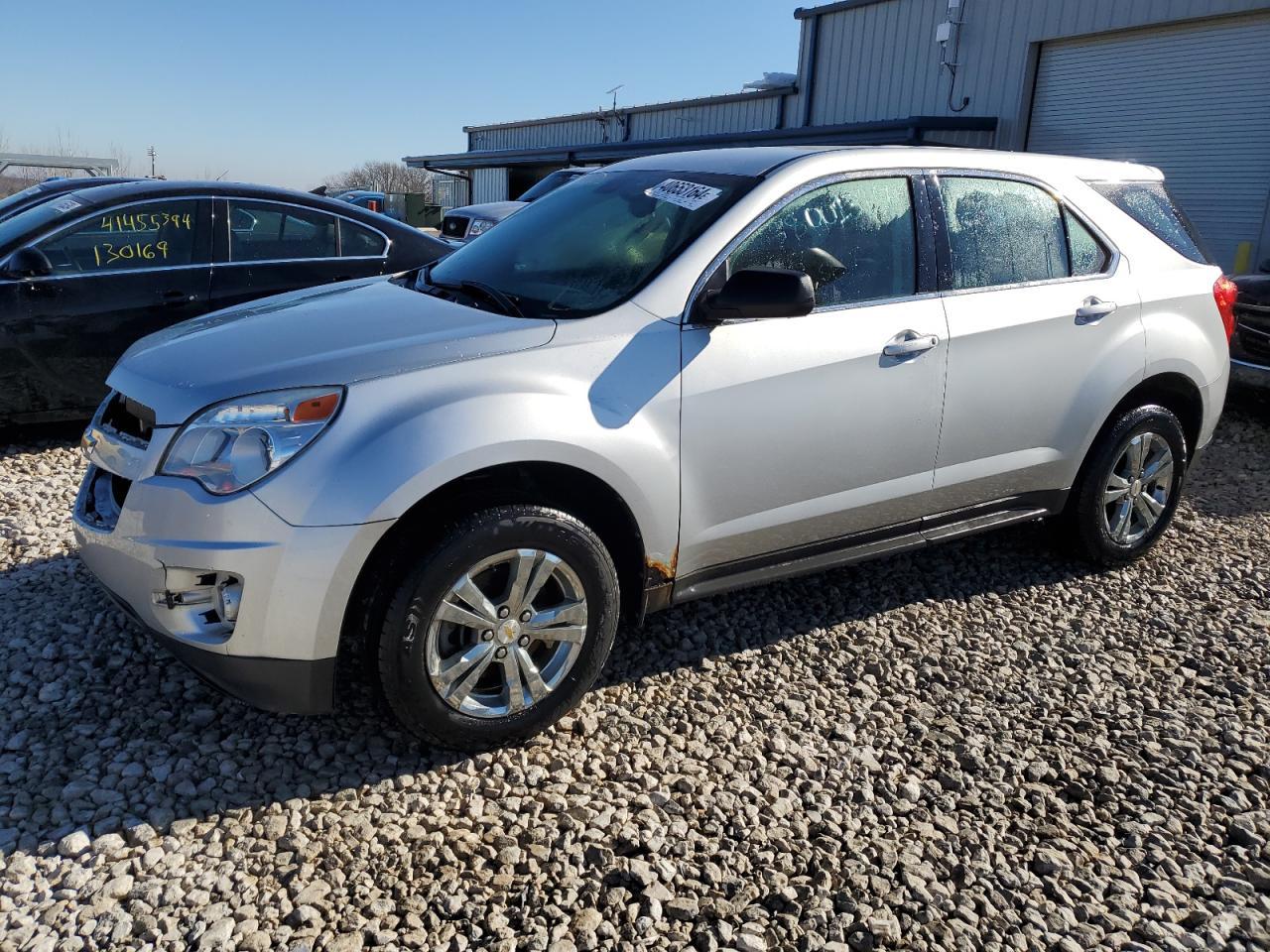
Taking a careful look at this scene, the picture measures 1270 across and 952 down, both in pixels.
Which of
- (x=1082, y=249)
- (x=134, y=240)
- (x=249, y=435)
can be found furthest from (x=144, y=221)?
(x=1082, y=249)

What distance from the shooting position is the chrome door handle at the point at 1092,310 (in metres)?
4.05

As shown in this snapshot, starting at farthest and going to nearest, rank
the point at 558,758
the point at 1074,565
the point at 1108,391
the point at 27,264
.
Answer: the point at 27,264, the point at 1074,565, the point at 1108,391, the point at 558,758

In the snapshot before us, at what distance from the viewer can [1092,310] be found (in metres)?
4.07

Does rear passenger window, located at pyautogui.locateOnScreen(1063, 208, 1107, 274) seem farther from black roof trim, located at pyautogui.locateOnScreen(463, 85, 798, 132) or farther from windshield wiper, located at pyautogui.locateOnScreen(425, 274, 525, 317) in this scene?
black roof trim, located at pyautogui.locateOnScreen(463, 85, 798, 132)

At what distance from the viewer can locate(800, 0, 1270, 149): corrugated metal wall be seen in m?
12.2

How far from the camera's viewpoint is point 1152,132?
12148 millimetres

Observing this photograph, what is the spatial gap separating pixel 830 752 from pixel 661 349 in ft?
4.57

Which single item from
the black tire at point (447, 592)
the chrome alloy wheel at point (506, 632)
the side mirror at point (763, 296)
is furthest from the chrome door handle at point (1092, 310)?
the chrome alloy wheel at point (506, 632)

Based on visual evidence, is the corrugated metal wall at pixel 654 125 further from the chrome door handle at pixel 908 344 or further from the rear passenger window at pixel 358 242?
the chrome door handle at pixel 908 344

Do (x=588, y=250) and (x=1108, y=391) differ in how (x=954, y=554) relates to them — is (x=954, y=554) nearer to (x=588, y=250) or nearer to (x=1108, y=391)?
(x=1108, y=391)

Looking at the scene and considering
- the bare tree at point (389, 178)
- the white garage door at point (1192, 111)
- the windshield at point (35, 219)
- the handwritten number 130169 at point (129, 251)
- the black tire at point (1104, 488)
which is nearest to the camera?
the black tire at point (1104, 488)

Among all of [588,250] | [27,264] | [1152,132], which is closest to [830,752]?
[588,250]

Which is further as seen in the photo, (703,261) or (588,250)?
(588,250)

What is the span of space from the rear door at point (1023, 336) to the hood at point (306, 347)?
5.59 feet
